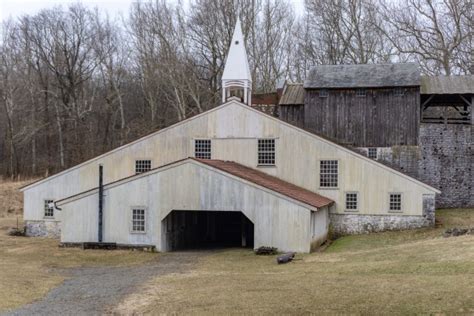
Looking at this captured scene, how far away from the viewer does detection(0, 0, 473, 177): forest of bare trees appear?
5306cm

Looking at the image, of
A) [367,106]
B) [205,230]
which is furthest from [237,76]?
[205,230]

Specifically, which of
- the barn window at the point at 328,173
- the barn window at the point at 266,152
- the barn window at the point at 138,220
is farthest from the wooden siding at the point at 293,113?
the barn window at the point at 138,220

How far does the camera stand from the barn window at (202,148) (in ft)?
105

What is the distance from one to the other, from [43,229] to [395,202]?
2034cm

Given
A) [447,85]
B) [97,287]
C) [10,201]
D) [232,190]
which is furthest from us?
[10,201]

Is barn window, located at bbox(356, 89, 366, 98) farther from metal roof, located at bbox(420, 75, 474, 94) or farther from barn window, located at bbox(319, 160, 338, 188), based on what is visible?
barn window, located at bbox(319, 160, 338, 188)

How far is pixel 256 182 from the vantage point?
85.5 ft

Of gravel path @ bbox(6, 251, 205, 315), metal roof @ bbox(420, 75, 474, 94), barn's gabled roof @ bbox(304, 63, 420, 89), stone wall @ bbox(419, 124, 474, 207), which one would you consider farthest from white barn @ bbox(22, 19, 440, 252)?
metal roof @ bbox(420, 75, 474, 94)

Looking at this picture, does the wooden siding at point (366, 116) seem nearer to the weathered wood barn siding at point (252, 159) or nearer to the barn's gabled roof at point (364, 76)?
the barn's gabled roof at point (364, 76)

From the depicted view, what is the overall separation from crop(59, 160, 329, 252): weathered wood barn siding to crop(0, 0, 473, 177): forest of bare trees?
2441 centimetres

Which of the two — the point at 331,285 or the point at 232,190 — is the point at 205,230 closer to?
the point at 232,190

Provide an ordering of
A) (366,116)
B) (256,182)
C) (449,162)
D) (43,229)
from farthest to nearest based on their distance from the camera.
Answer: (449,162)
(366,116)
(43,229)
(256,182)

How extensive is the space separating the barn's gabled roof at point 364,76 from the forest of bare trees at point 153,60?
1423 cm

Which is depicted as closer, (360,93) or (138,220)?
(138,220)
